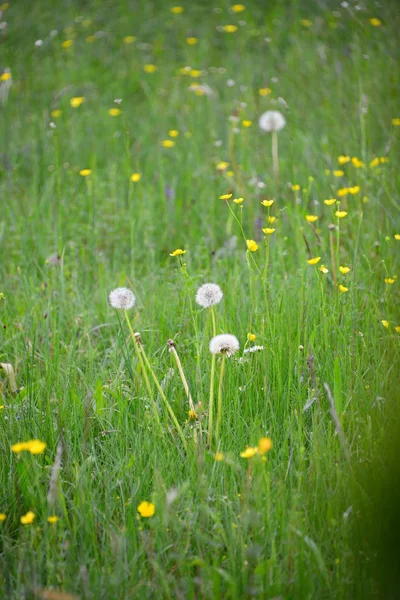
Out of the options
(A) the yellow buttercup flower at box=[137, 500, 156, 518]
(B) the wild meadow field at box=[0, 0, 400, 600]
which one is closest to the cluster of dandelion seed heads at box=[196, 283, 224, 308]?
(B) the wild meadow field at box=[0, 0, 400, 600]

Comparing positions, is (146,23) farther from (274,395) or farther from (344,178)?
(274,395)

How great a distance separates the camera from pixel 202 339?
6.63 ft

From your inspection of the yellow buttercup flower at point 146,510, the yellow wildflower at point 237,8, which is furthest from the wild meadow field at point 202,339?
the yellow wildflower at point 237,8

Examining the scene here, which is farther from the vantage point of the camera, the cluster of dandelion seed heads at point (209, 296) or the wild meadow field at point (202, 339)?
the cluster of dandelion seed heads at point (209, 296)

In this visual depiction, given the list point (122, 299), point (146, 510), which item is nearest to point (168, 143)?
point (122, 299)

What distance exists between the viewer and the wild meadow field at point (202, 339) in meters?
1.48

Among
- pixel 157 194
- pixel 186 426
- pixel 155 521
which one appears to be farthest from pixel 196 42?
pixel 155 521

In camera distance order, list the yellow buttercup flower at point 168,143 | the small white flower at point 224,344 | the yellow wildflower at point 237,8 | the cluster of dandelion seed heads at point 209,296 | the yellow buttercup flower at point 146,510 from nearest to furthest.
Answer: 1. the yellow buttercup flower at point 146,510
2. the small white flower at point 224,344
3. the cluster of dandelion seed heads at point 209,296
4. the yellow buttercup flower at point 168,143
5. the yellow wildflower at point 237,8

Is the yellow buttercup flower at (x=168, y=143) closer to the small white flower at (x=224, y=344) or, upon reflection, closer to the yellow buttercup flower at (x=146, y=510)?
the small white flower at (x=224, y=344)

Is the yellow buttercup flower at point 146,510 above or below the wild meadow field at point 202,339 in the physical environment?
above

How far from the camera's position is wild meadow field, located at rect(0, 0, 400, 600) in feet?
4.86

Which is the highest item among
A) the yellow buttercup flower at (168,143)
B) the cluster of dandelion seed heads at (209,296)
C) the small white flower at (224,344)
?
the cluster of dandelion seed heads at (209,296)

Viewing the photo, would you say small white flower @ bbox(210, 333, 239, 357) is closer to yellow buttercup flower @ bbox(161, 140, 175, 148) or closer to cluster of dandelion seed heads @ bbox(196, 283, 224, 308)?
cluster of dandelion seed heads @ bbox(196, 283, 224, 308)

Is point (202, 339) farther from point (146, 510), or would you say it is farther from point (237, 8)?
point (237, 8)
